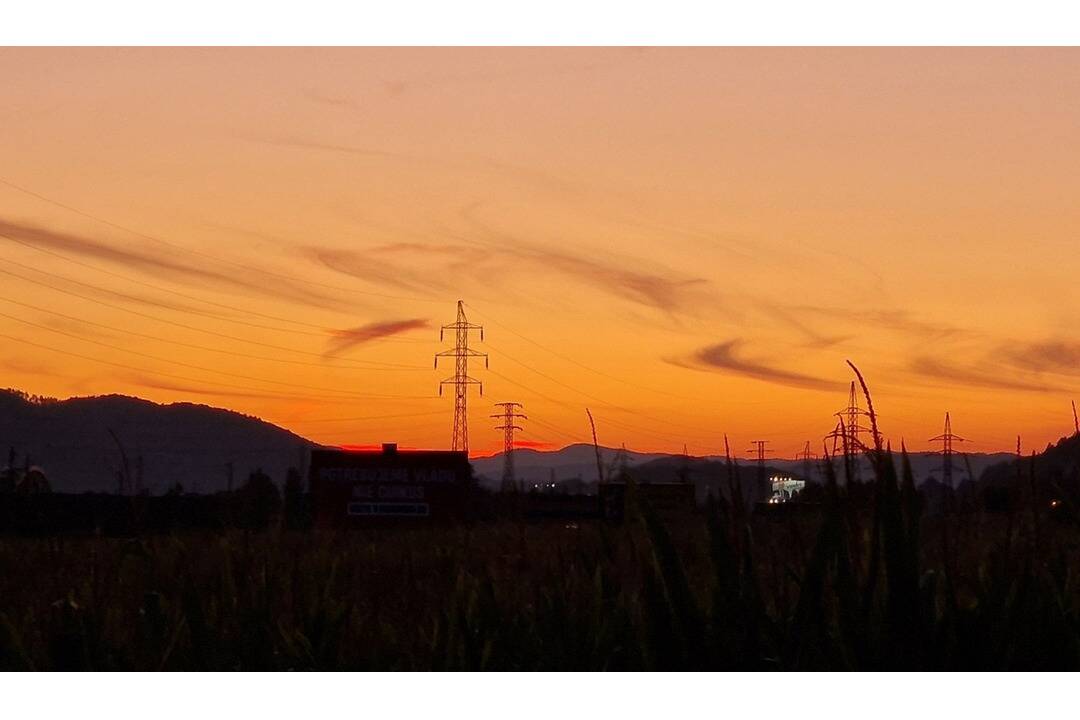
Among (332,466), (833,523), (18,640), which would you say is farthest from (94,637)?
(332,466)

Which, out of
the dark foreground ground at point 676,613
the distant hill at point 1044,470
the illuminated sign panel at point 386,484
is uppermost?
the illuminated sign panel at point 386,484

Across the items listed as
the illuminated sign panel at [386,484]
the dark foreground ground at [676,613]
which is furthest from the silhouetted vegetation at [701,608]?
the illuminated sign panel at [386,484]

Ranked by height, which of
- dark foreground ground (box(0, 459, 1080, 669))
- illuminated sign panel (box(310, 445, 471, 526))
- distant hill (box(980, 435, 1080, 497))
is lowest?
dark foreground ground (box(0, 459, 1080, 669))

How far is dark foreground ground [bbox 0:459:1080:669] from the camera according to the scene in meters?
3.77

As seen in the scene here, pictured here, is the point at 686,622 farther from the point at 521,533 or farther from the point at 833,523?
the point at 521,533

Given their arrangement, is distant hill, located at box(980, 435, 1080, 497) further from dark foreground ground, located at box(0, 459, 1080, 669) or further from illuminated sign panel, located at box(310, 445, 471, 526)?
illuminated sign panel, located at box(310, 445, 471, 526)

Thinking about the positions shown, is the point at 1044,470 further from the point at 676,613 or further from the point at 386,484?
the point at 386,484

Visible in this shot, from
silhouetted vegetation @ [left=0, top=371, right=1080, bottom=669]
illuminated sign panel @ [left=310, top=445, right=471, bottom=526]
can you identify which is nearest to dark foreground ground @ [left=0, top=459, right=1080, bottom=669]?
silhouetted vegetation @ [left=0, top=371, right=1080, bottom=669]

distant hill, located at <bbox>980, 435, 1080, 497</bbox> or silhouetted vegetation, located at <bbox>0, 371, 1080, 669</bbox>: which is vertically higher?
distant hill, located at <bbox>980, 435, 1080, 497</bbox>

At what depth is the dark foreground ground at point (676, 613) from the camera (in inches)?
148

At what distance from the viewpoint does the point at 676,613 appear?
3838 mm

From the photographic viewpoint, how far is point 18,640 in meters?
4.30

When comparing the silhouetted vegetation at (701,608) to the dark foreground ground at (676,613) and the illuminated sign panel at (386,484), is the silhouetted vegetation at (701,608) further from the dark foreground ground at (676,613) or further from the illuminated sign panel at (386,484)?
the illuminated sign panel at (386,484)

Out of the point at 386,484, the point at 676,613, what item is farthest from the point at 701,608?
the point at 386,484
